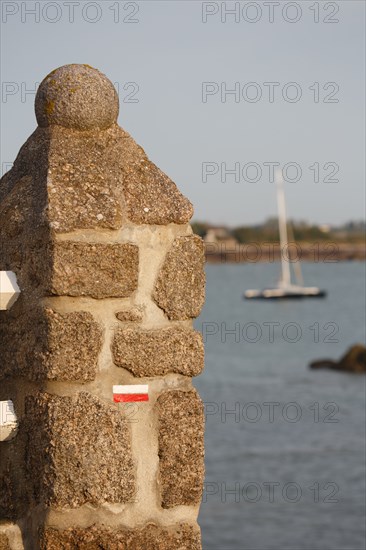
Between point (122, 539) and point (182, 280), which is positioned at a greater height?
point (182, 280)

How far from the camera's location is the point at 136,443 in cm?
351

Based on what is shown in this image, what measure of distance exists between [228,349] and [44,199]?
125 ft

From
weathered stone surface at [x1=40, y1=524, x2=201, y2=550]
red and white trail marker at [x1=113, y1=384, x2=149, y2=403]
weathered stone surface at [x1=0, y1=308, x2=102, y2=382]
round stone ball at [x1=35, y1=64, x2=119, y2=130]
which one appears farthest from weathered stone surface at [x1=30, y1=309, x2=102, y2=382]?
round stone ball at [x1=35, y1=64, x2=119, y2=130]

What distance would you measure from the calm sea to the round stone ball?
10139mm

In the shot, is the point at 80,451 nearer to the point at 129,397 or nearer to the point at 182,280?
the point at 129,397

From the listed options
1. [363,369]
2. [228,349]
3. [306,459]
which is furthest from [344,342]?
[306,459]

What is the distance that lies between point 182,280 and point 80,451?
2.34 ft

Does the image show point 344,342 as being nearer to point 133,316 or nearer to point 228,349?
point 228,349

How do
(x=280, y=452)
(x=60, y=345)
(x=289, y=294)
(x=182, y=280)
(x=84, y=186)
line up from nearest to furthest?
(x=60, y=345) < (x=84, y=186) < (x=182, y=280) < (x=280, y=452) < (x=289, y=294)

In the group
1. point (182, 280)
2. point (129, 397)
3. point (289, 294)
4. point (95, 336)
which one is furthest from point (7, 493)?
point (289, 294)

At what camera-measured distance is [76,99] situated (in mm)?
3555

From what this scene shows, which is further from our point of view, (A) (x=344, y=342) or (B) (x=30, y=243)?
(A) (x=344, y=342)

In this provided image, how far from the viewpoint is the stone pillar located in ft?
11.1

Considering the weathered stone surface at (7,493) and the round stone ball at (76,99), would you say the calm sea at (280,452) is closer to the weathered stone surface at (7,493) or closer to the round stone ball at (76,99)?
the weathered stone surface at (7,493)
